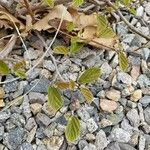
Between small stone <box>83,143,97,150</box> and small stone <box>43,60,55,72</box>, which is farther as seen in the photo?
small stone <box>43,60,55,72</box>

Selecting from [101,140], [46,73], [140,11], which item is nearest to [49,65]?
[46,73]

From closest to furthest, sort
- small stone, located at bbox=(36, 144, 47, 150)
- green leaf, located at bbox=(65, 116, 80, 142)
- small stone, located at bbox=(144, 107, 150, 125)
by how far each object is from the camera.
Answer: green leaf, located at bbox=(65, 116, 80, 142)
small stone, located at bbox=(36, 144, 47, 150)
small stone, located at bbox=(144, 107, 150, 125)

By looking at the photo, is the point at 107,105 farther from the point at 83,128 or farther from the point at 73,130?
the point at 73,130

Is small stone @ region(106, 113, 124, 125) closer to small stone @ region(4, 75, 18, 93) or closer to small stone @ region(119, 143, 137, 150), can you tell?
small stone @ region(119, 143, 137, 150)

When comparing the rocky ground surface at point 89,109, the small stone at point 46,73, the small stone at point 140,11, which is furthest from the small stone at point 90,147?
the small stone at point 140,11

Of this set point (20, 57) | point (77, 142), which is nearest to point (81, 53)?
point (20, 57)

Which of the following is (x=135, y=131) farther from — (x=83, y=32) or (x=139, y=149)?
(x=83, y=32)

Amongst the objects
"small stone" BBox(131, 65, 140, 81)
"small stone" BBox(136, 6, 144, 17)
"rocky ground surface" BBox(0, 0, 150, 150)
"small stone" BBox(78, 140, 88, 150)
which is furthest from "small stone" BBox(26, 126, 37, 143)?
"small stone" BBox(136, 6, 144, 17)

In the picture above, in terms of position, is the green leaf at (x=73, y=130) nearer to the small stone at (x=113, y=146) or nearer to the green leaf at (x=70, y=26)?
the small stone at (x=113, y=146)

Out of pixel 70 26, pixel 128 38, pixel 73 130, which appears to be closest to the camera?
pixel 73 130
